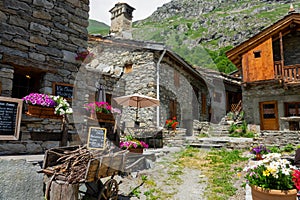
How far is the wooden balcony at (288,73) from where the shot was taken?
10602mm

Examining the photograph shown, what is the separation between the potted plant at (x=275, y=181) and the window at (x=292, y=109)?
31.7ft

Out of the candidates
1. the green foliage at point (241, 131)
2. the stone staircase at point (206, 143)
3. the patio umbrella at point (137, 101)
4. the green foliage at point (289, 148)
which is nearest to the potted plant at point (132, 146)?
the patio umbrella at point (137, 101)

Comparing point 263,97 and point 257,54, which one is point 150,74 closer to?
point 257,54

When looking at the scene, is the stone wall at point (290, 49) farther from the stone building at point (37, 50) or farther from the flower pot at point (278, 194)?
the flower pot at point (278, 194)

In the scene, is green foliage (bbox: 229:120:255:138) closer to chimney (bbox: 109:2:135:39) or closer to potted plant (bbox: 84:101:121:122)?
chimney (bbox: 109:2:135:39)

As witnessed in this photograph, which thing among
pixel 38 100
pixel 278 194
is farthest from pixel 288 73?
pixel 38 100

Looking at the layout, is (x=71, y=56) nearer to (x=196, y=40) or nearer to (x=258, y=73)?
(x=258, y=73)

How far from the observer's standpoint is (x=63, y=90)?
5.11 meters

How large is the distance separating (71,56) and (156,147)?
5467 millimetres

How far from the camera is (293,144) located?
759cm

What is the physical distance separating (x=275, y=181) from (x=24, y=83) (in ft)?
17.9

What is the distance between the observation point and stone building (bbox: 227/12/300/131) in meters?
11.0

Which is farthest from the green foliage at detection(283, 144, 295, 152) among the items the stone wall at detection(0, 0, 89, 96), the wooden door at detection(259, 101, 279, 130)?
the stone wall at detection(0, 0, 89, 96)

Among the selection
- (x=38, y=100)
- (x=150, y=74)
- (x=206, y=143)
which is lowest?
(x=206, y=143)
